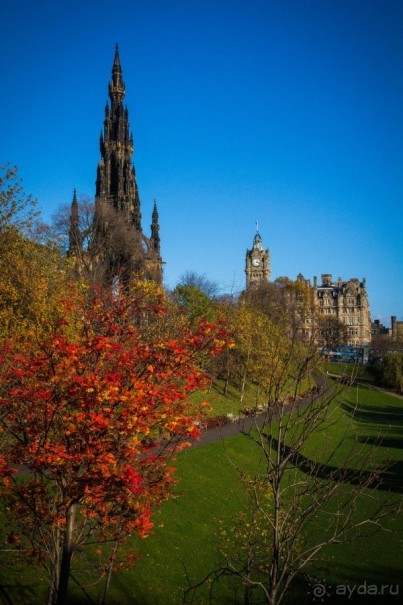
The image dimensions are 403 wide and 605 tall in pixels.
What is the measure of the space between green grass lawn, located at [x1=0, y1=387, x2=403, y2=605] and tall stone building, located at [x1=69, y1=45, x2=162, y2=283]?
27.7 metres

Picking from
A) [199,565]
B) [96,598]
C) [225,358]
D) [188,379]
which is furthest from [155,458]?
[225,358]

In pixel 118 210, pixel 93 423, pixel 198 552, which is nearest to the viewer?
pixel 93 423

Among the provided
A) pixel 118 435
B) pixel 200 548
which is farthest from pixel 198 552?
pixel 118 435

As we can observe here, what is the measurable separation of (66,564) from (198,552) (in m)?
8.80

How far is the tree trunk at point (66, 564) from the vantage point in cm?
863

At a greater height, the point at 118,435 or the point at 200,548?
the point at 118,435

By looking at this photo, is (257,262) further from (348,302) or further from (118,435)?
(118,435)

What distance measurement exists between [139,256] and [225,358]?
15.3m

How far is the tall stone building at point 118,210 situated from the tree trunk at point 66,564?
3723cm

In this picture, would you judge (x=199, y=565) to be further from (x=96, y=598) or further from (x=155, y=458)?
(x=155, y=458)

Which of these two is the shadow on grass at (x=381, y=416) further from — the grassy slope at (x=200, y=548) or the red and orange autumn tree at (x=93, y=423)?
the red and orange autumn tree at (x=93, y=423)

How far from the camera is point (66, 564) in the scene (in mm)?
8812

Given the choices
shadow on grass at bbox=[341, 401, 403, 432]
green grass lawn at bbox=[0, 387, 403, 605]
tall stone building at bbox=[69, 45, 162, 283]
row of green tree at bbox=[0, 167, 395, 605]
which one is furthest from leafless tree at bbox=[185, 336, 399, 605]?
tall stone building at bbox=[69, 45, 162, 283]

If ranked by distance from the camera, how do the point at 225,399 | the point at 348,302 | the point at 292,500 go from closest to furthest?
1. the point at 292,500
2. the point at 225,399
3. the point at 348,302
